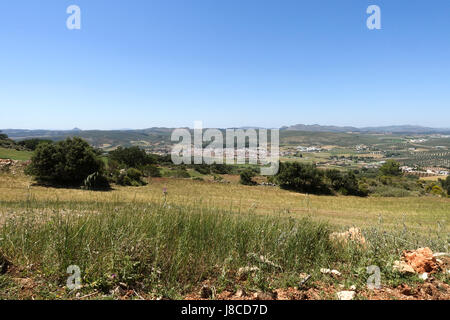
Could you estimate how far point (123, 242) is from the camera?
9.75ft

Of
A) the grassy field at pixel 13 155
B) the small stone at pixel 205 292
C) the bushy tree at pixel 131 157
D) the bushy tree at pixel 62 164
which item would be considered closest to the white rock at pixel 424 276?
the small stone at pixel 205 292

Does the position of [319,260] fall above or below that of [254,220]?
below

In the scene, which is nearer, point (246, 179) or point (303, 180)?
point (303, 180)

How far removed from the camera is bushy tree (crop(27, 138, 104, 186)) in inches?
810

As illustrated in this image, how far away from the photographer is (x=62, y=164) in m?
20.8

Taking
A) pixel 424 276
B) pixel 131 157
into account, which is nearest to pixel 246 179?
pixel 131 157

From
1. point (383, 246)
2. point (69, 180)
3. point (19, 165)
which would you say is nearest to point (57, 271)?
point (383, 246)

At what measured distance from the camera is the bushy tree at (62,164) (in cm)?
2056

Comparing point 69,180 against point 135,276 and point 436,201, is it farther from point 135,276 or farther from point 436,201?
point 436,201

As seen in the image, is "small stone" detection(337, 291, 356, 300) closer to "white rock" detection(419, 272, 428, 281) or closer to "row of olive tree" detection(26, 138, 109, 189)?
"white rock" detection(419, 272, 428, 281)

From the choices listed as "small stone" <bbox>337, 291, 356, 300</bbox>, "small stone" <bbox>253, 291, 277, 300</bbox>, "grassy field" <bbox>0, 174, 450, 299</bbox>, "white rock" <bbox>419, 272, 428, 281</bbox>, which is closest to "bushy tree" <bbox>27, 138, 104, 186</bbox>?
"grassy field" <bbox>0, 174, 450, 299</bbox>

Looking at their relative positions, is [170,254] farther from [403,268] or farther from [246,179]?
[246,179]

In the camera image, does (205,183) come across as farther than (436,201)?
Yes
